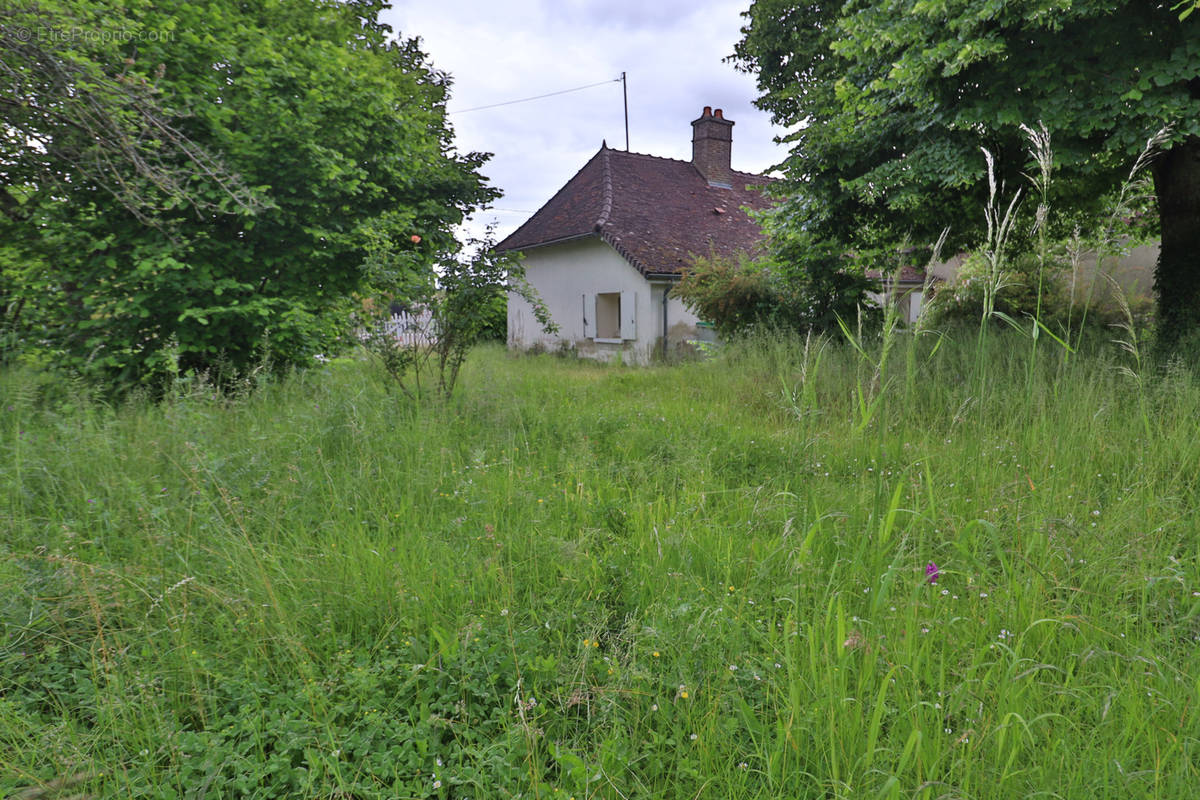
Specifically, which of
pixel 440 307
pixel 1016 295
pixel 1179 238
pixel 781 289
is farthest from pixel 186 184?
pixel 1016 295

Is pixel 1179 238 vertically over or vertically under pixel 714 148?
under

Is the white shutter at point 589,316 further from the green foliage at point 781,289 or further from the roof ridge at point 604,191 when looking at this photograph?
the green foliage at point 781,289

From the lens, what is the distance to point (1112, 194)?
7.96 meters

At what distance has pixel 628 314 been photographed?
1476cm

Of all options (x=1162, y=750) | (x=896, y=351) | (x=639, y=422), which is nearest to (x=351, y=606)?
(x=1162, y=750)

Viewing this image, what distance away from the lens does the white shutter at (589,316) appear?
1620cm

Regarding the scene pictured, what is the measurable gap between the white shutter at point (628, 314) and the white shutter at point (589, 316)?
53.9 inches

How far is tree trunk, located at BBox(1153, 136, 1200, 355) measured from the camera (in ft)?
20.3

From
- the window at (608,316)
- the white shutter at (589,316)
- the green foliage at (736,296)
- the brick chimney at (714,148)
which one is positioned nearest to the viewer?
the green foliage at (736,296)

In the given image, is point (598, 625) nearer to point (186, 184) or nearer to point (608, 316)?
point (186, 184)

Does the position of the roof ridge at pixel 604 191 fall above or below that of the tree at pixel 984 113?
above

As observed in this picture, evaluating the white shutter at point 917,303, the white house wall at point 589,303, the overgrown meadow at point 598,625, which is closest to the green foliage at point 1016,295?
the white shutter at point 917,303

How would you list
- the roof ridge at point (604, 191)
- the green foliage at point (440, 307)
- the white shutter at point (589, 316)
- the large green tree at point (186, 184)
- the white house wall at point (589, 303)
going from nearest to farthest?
the large green tree at point (186, 184)
the green foliage at point (440, 307)
the white house wall at point (589, 303)
the roof ridge at point (604, 191)
the white shutter at point (589, 316)

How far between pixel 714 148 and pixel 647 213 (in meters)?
4.89
